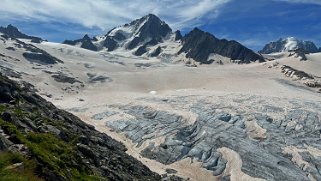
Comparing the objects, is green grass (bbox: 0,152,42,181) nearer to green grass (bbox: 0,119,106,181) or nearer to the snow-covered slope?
green grass (bbox: 0,119,106,181)

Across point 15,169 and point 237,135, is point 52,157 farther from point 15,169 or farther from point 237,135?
point 237,135

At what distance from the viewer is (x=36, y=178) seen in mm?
19812

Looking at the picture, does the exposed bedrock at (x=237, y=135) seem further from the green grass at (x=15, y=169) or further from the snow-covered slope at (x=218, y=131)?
the green grass at (x=15, y=169)

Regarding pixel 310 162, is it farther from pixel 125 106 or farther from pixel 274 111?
pixel 125 106

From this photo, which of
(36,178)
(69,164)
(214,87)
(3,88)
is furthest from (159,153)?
(214,87)

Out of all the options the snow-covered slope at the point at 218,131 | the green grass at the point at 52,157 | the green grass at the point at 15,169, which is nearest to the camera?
the green grass at the point at 15,169

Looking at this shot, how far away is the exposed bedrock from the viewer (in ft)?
284

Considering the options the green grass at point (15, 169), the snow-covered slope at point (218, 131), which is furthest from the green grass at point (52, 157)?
the snow-covered slope at point (218, 131)

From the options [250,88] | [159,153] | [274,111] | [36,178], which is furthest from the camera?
[250,88]

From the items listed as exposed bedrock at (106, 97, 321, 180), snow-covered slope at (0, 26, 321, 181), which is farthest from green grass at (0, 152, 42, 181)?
exposed bedrock at (106, 97, 321, 180)

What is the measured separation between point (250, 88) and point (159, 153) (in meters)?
81.3

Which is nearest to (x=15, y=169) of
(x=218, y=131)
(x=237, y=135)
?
(x=237, y=135)

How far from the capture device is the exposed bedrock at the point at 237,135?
86625mm

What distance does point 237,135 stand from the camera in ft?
325
